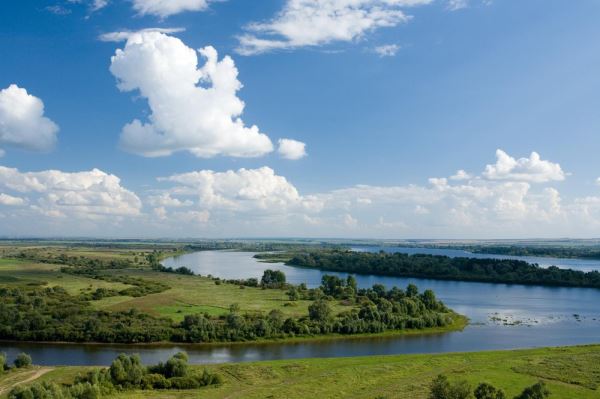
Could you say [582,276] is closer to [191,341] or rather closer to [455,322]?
[455,322]

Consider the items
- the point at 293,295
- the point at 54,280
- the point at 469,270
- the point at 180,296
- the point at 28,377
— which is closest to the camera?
the point at 28,377

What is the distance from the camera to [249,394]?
4475 cm

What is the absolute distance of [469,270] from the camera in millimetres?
157125

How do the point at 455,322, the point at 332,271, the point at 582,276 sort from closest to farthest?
the point at 455,322
the point at 582,276
the point at 332,271

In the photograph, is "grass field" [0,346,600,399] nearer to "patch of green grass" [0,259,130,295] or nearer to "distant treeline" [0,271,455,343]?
"distant treeline" [0,271,455,343]

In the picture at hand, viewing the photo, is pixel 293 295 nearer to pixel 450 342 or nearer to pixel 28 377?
pixel 450 342

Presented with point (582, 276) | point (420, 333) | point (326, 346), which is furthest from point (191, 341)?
point (582, 276)

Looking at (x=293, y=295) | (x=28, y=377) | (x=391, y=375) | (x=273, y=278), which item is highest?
(x=273, y=278)

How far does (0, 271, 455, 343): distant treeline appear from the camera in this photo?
67562mm

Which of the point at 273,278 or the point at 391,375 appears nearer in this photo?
the point at 391,375

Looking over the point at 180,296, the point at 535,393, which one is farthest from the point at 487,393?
the point at 180,296

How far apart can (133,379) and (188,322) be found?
2461cm

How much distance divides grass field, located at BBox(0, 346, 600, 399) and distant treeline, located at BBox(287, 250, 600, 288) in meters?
87.0

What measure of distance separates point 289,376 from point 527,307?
222 ft
